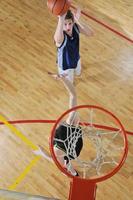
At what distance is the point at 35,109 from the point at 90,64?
1.39 meters

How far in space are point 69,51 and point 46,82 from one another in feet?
4.23

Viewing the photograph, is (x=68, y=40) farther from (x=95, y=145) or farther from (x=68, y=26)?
(x=95, y=145)

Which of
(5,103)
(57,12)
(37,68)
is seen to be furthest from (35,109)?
(57,12)

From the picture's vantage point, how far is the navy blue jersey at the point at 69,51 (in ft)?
17.4

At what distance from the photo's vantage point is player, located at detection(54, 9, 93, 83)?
4.99 metres

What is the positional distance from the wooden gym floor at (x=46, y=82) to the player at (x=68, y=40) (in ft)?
2.74

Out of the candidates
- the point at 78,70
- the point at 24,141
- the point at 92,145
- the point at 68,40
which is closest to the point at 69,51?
the point at 68,40

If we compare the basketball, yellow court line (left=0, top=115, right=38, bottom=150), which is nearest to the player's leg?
the basketball

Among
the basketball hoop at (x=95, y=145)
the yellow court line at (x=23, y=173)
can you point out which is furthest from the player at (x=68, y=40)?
the yellow court line at (x=23, y=173)

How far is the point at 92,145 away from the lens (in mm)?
5625

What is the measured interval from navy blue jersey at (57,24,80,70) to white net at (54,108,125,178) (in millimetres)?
833

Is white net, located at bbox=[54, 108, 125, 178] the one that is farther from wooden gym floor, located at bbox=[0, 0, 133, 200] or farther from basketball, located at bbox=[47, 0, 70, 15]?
basketball, located at bbox=[47, 0, 70, 15]

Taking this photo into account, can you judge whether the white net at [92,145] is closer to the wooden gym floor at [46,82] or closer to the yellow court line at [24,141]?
the wooden gym floor at [46,82]

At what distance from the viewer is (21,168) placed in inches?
215
